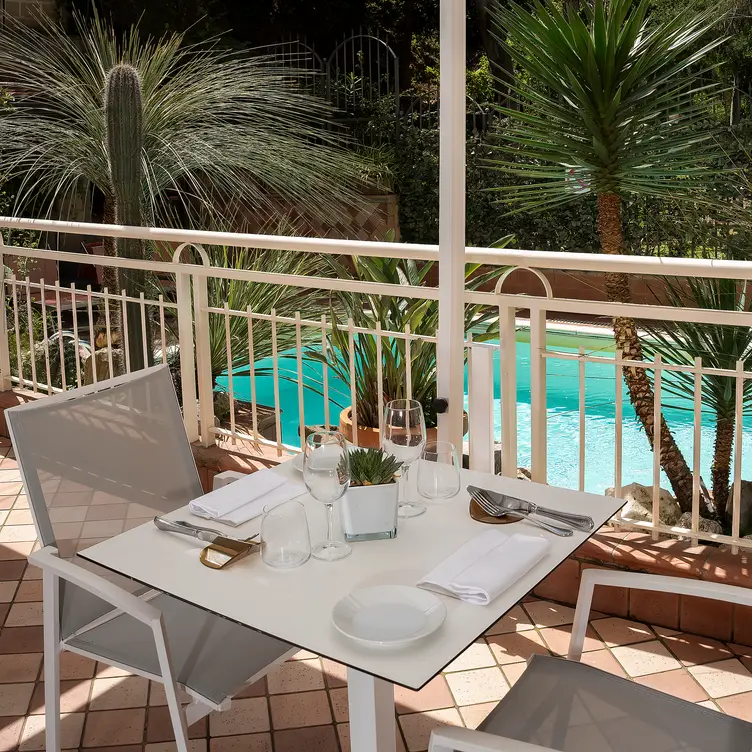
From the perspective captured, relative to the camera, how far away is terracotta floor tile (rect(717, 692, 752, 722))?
2.04 m

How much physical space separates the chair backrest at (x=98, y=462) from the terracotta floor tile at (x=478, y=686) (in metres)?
0.79

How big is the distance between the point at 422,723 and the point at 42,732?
866 millimetres

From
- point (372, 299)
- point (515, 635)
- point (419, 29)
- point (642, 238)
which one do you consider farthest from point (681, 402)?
point (419, 29)

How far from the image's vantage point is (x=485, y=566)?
54.3 inches

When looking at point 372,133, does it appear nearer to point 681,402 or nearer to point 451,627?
point 681,402

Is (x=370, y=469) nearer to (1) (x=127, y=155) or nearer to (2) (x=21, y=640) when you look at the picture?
(2) (x=21, y=640)

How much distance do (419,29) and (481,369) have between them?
10852 mm

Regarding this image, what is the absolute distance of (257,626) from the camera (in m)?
1.25

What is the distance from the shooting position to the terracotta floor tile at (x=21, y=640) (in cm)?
239

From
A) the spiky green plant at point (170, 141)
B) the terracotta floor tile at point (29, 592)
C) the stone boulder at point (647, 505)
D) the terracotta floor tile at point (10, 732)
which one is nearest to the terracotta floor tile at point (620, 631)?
the stone boulder at point (647, 505)

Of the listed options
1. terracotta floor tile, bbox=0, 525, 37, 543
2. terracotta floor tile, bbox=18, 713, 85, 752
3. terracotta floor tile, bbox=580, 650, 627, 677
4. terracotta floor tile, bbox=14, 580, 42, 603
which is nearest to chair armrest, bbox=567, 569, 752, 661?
terracotta floor tile, bbox=580, 650, 627, 677

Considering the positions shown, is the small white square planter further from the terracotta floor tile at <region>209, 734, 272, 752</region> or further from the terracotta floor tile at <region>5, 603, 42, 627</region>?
the terracotta floor tile at <region>5, 603, 42, 627</region>

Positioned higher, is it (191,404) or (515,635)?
(191,404)

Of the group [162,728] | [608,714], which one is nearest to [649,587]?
[608,714]
